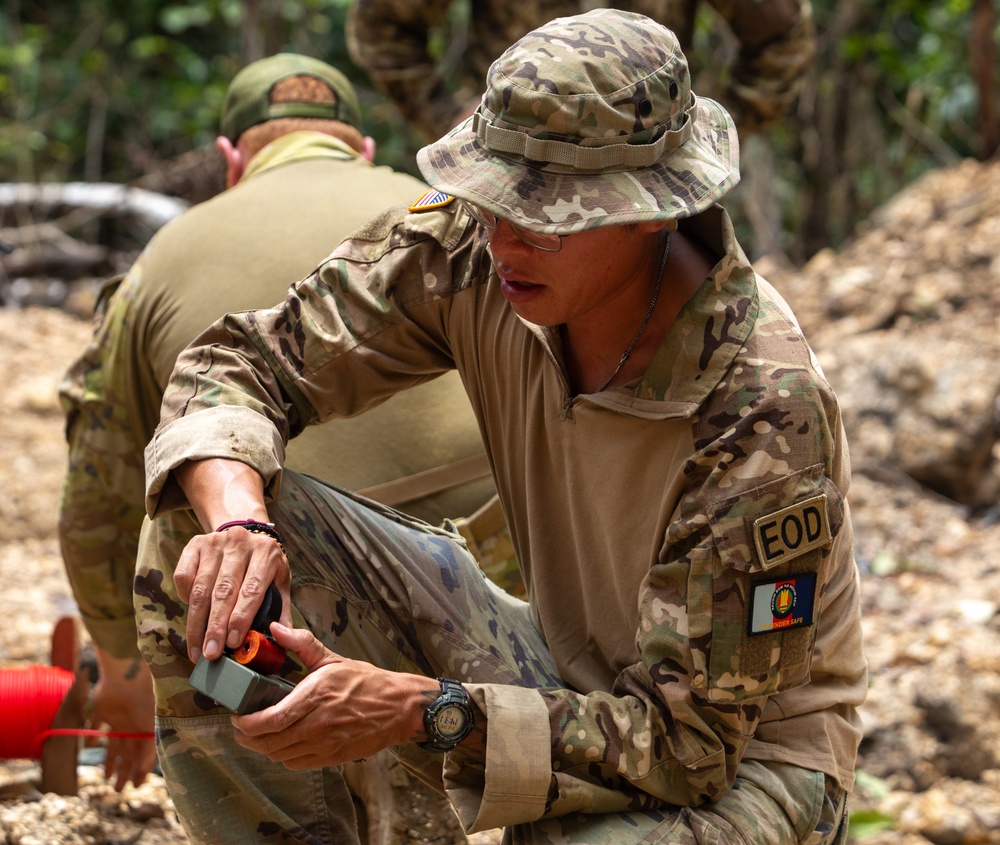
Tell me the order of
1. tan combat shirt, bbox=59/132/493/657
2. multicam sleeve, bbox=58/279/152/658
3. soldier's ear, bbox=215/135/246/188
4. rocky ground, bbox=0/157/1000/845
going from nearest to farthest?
1. tan combat shirt, bbox=59/132/493/657
2. multicam sleeve, bbox=58/279/152/658
3. rocky ground, bbox=0/157/1000/845
4. soldier's ear, bbox=215/135/246/188

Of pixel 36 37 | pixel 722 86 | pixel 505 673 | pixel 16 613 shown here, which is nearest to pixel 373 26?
pixel 722 86

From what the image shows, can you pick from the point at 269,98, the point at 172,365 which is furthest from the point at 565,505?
the point at 269,98

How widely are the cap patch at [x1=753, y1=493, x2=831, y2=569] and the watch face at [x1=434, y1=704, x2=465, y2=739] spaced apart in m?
0.45

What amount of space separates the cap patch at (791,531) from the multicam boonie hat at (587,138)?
42 centimetres

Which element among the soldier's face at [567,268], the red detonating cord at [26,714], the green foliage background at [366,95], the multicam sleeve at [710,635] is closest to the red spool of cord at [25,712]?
the red detonating cord at [26,714]

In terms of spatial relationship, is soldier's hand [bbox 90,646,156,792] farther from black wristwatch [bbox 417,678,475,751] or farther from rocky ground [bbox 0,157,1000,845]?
black wristwatch [bbox 417,678,475,751]

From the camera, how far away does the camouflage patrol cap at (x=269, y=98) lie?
3.27 m

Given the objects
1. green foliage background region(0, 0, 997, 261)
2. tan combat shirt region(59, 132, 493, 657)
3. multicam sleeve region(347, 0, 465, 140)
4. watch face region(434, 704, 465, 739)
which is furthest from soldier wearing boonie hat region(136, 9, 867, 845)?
green foliage background region(0, 0, 997, 261)

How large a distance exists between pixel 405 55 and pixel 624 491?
309 cm

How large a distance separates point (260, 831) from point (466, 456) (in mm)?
947

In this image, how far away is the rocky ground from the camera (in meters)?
3.23

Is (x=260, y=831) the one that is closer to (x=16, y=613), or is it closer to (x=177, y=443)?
(x=177, y=443)

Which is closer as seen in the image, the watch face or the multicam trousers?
the watch face

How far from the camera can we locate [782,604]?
194 centimetres
